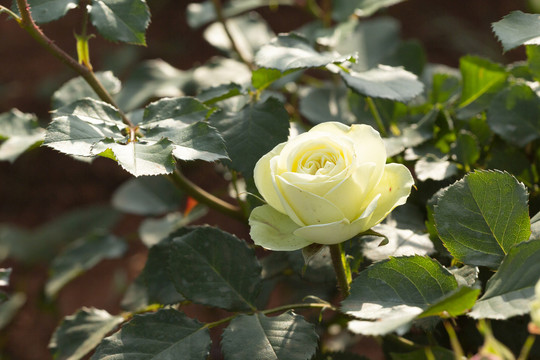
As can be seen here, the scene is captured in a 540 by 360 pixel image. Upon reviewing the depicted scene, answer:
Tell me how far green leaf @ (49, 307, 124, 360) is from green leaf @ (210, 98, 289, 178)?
28cm

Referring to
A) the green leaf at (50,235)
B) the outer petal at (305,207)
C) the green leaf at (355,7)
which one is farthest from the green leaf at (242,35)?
the outer petal at (305,207)

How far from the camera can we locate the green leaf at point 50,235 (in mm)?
1273

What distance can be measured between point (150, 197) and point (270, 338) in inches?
22.4

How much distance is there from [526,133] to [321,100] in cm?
31

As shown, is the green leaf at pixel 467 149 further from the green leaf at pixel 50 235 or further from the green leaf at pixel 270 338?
the green leaf at pixel 50 235

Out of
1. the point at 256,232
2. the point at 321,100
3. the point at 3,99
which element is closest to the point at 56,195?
the point at 3,99

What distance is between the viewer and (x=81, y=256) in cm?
96

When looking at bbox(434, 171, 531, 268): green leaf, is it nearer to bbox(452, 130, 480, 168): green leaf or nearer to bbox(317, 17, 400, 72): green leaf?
bbox(452, 130, 480, 168): green leaf

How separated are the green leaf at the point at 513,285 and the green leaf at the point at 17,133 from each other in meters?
0.50

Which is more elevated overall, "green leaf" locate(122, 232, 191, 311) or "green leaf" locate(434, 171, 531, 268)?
"green leaf" locate(434, 171, 531, 268)

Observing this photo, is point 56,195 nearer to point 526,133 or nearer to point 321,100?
point 321,100

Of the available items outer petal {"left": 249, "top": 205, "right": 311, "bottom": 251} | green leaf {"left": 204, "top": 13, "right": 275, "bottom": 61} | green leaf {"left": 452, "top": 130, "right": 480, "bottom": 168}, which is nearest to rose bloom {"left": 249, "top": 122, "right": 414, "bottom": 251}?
outer petal {"left": 249, "top": 205, "right": 311, "bottom": 251}

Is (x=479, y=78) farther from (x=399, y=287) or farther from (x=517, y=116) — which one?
(x=399, y=287)

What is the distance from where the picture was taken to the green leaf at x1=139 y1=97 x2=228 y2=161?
52 centimetres
